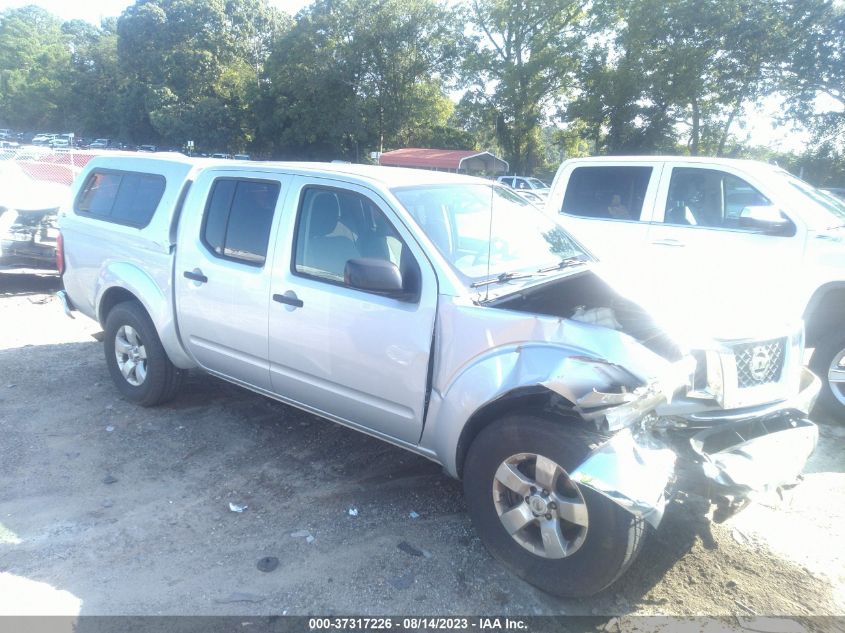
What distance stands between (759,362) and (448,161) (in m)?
33.3

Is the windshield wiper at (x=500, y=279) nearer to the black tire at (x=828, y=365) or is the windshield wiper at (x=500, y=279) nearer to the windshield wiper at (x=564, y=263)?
the windshield wiper at (x=564, y=263)

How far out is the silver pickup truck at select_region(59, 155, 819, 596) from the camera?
2.80 meters

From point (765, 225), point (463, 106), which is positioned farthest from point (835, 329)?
point (463, 106)

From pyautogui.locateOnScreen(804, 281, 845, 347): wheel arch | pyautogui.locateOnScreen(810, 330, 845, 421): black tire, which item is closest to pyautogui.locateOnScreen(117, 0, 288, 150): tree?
pyautogui.locateOnScreen(804, 281, 845, 347): wheel arch

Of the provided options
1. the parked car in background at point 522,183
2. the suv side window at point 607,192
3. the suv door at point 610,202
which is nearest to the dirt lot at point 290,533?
the suv door at point 610,202

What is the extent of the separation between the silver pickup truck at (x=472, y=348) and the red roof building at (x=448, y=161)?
30.3 m

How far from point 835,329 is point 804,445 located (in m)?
2.55

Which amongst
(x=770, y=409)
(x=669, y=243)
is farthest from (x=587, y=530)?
(x=669, y=243)

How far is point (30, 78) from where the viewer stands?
80.5m

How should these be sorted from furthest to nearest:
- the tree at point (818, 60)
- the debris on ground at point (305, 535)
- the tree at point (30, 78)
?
the tree at point (30, 78) → the tree at point (818, 60) → the debris on ground at point (305, 535)

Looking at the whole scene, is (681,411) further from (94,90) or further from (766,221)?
(94,90)

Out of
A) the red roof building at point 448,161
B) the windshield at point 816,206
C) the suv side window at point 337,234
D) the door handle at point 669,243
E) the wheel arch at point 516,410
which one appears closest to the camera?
the wheel arch at point 516,410

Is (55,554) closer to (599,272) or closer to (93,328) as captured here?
(599,272)

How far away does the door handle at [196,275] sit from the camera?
446 cm
